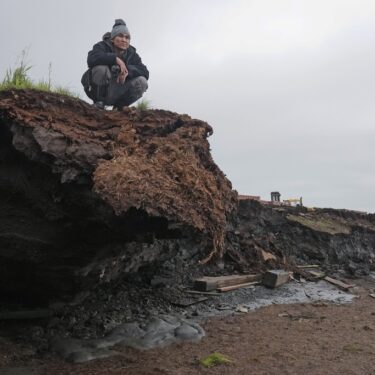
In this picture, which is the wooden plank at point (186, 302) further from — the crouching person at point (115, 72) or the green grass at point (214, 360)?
the crouching person at point (115, 72)

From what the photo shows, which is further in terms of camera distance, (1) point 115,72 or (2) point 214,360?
(1) point 115,72

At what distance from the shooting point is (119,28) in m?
5.52

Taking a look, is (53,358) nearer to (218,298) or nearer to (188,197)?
(188,197)

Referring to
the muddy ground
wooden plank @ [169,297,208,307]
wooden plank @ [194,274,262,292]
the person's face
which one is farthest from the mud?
the person's face

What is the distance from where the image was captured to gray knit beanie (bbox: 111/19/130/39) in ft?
18.1

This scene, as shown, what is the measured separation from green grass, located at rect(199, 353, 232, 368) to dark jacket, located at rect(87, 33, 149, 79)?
3413 millimetres

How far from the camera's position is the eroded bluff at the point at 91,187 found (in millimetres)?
3650

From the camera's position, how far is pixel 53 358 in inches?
178

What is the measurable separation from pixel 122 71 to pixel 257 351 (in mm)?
3633

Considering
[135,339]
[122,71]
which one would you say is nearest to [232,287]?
[135,339]

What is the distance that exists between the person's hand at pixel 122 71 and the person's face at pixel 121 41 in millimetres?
312

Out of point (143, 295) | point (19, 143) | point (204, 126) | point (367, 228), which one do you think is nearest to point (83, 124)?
point (19, 143)

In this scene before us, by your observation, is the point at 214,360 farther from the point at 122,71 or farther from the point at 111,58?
the point at 111,58

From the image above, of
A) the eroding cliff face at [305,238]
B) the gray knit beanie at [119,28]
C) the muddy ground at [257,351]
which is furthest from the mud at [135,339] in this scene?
the eroding cliff face at [305,238]
